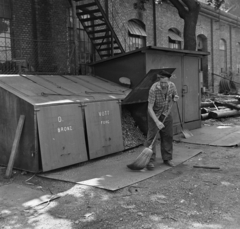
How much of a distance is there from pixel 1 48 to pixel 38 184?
25.4 ft

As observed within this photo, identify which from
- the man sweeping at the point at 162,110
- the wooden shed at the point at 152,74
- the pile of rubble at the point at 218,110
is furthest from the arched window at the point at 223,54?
the man sweeping at the point at 162,110

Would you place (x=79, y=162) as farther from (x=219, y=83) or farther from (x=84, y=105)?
(x=219, y=83)

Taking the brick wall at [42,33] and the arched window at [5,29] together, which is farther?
the brick wall at [42,33]

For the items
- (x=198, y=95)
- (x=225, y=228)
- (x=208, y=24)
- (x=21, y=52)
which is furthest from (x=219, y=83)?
(x=225, y=228)

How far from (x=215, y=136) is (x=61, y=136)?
194 inches

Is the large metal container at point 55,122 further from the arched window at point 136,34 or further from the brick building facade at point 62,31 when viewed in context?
the arched window at point 136,34

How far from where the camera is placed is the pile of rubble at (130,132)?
25.4 ft

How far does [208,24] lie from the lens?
22906 millimetres

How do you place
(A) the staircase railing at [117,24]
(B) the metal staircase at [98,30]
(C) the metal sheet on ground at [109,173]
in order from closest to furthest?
(C) the metal sheet on ground at [109,173], (B) the metal staircase at [98,30], (A) the staircase railing at [117,24]

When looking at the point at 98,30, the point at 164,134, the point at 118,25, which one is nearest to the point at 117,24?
the point at 118,25

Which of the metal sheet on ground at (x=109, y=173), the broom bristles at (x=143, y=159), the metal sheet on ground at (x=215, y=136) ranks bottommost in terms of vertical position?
the metal sheet on ground at (x=109, y=173)

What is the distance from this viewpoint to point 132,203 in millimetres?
4375

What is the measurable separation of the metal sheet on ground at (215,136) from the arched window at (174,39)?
986 centimetres

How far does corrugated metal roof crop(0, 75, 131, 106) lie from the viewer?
5.94m
